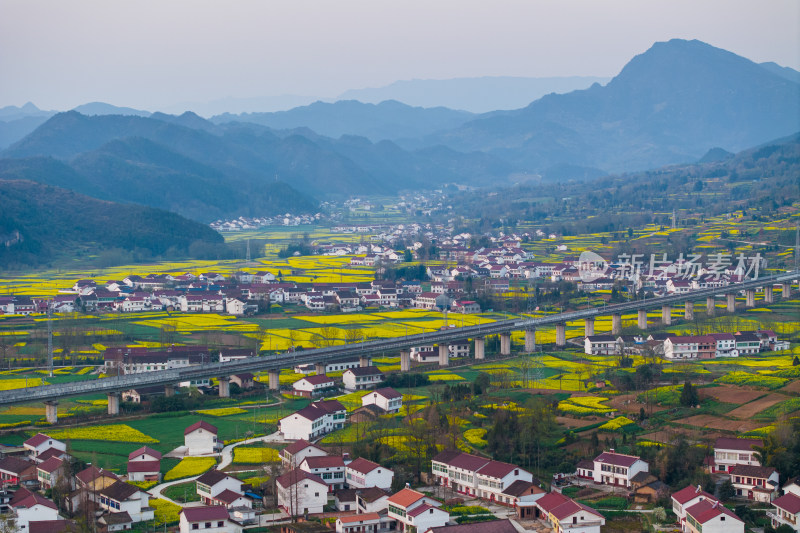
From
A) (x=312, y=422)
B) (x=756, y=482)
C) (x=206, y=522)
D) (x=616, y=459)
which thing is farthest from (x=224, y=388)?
→ (x=756, y=482)

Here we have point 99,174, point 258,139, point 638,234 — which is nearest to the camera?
point 638,234

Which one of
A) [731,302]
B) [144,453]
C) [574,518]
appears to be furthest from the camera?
[731,302]

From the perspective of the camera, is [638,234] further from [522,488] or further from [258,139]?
[258,139]

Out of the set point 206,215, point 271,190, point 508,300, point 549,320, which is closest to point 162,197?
point 206,215

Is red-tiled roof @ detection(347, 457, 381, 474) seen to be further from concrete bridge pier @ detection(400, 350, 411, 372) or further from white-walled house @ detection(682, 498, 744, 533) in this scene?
concrete bridge pier @ detection(400, 350, 411, 372)

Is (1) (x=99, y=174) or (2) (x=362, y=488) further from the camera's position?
(1) (x=99, y=174)

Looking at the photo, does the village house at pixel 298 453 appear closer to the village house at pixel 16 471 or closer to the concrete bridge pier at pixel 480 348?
the village house at pixel 16 471

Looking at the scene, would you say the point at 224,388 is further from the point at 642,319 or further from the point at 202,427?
the point at 642,319
